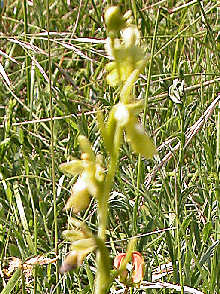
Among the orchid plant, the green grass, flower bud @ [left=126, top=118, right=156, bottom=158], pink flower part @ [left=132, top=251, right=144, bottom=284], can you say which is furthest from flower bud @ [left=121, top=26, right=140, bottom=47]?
the green grass

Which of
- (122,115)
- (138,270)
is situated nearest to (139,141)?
(122,115)

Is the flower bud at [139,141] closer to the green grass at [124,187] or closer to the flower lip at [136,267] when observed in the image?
the flower lip at [136,267]

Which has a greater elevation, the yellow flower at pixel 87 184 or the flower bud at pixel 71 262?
the yellow flower at pixel 87 184

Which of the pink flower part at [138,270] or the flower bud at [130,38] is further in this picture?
the pink flower part at [138,270]

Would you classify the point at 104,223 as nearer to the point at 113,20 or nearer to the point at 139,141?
the point at 139,141

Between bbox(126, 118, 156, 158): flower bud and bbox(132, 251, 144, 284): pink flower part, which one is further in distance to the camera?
bbox(132, 251, 144, 284): pink flower part

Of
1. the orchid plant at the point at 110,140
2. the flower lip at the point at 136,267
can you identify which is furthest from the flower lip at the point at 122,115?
the flower lip at the point at 136,267

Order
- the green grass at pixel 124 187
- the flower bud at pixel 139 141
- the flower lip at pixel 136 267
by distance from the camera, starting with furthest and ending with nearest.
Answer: the green grass at pixel 124 187
the flower lip at pixel 136 267
the flower bud at pixel 139 141

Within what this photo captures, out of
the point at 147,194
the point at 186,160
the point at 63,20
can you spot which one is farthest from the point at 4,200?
the point at 63,20

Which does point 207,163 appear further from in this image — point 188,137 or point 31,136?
point 31,136

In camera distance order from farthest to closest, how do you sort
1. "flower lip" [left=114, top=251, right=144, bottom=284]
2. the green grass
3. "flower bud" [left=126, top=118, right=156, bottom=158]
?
1. the green grass
2. "flower lip" [left=114, top=251, right=144, bottom=284]
3. "flower bud" [left=126, top=118, right=156, bottom=158]

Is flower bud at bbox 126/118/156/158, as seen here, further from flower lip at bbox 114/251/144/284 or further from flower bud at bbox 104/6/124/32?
flower lip at bbox 114/251/144/284
